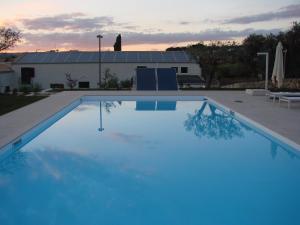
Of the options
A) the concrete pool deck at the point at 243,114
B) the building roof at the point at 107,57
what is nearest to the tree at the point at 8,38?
the concrete pool deck at the point at 243,114

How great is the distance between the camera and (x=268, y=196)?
5.22 meters

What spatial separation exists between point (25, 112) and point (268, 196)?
23.8 ft

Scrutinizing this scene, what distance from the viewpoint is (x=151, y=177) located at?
5.99 m

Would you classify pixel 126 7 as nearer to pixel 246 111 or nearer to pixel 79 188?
pixel 246 111

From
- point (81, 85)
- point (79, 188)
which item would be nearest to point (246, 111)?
point (79, 188)

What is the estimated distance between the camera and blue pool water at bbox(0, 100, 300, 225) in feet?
15.0

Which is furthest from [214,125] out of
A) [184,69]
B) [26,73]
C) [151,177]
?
[26,73]

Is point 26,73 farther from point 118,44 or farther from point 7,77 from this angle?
point 118,44

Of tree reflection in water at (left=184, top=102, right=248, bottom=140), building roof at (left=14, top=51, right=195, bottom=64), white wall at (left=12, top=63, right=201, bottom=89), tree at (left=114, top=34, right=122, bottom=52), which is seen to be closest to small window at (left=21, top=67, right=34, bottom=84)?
white wall at (left=12, top=63, right=201, bottom=89)

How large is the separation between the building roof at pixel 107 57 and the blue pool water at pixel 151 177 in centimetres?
1899

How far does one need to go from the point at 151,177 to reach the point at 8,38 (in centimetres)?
1113

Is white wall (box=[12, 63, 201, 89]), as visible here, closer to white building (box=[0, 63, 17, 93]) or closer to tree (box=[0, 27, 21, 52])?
white building (box=[0, 63, 17, 93])

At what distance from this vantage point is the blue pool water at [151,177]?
4.57 meters

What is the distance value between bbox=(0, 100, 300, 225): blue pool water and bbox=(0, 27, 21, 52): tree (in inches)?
241
